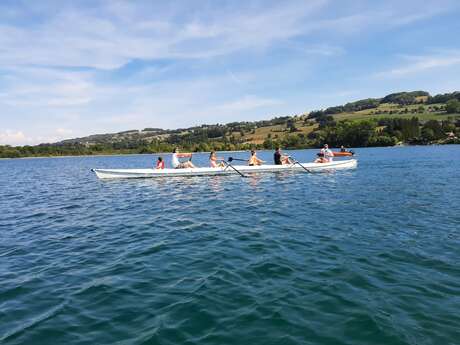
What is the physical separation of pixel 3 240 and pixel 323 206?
12.9 m

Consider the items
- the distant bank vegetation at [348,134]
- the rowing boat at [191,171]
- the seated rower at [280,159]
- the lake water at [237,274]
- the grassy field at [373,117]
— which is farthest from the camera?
the grassy field at [373,117]

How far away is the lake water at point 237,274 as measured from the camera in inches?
241

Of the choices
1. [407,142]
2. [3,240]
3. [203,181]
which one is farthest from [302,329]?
[407,142]

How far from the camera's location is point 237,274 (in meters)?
8.76

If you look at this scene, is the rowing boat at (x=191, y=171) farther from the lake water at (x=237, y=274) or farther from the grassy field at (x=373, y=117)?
the grassy field at (x=373, y=117)

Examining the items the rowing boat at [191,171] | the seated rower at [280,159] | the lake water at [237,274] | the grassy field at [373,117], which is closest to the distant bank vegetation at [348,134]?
the grassy field at [373,117]

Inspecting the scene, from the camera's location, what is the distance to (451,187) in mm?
22266

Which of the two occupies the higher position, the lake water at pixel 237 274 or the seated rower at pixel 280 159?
the seated rower at pixel 280 159

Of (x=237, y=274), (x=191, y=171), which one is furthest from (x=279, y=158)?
(x=237, y=274)

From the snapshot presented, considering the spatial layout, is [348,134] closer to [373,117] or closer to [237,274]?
[373,117]

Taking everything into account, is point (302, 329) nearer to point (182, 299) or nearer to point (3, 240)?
point (182, 299)

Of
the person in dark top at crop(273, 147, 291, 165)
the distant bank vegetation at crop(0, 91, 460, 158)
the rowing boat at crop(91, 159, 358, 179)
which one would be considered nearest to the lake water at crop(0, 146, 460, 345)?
the rowing boat at crop(91, 159, 358, 179)

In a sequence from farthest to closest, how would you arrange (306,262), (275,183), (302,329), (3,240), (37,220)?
(275,183) < (37,220) < (3,240) < (306,262) < (302,329)

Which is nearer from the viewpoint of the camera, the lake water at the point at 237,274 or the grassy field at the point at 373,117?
the lake water at the point at 237,274
